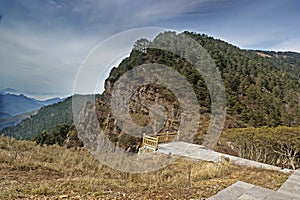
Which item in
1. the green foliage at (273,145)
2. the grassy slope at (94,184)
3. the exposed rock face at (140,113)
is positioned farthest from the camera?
the exposed rock face at (140,113)

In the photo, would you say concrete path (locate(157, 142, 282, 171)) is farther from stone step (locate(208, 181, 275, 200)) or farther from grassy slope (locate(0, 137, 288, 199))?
stone step (locate(208, 181, 275, 200))

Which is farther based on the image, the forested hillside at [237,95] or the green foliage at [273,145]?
the forested hillside at [237,95]

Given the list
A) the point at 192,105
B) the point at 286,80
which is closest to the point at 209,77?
the point at 192,105

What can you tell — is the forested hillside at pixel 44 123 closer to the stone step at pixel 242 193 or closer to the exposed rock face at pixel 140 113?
the exposed rock face at pixel 140 113

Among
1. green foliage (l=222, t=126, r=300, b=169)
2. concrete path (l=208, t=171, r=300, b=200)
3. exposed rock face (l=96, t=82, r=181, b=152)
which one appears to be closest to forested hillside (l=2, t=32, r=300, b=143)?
exposed rock face (l=96, t=82, r=181, b=152)

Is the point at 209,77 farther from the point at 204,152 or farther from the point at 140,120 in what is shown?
the point at 204,152

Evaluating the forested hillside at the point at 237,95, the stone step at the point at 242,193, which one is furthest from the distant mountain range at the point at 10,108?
the stone step at the point at 242,193

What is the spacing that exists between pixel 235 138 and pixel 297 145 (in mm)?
1928

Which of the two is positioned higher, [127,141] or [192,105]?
[192,105]

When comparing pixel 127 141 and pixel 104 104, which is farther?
pixel 104 104

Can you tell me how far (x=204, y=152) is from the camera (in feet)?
25.3

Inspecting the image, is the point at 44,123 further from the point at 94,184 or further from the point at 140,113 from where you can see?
the point at 94,184

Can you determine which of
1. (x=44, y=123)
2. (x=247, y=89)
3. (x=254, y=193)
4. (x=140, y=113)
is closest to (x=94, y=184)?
(x=254, y=193)

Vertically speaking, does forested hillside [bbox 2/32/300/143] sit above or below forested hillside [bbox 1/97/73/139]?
above
